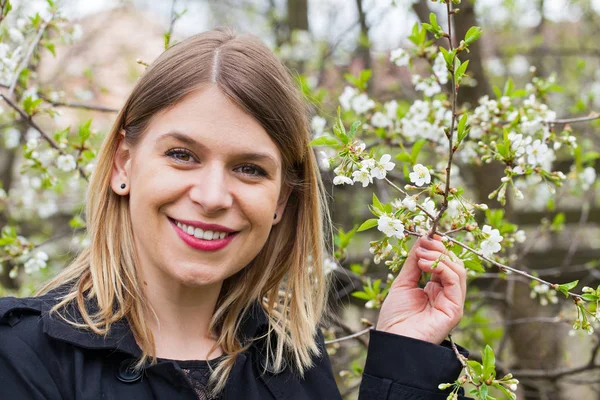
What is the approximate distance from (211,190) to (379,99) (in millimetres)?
2397

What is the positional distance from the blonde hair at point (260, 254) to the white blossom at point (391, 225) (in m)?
0.45

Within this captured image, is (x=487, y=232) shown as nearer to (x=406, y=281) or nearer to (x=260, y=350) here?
(x=406, y=281)

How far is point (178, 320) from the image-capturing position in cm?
190

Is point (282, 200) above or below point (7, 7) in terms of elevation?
below

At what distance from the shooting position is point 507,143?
180 cm

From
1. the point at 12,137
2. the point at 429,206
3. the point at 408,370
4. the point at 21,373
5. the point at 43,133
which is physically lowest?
the point at 12,137

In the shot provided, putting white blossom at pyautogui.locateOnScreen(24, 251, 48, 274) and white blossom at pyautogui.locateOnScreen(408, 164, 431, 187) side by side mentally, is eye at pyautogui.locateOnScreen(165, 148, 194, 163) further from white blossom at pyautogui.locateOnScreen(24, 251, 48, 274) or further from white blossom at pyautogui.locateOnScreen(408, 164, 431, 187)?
white blossom at pyautogui.locateOnScreen(24, 251, 48, 274)

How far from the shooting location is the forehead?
5.68ft

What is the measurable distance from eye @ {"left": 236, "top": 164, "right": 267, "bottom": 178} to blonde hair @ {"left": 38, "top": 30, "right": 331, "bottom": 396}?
0.34 ft

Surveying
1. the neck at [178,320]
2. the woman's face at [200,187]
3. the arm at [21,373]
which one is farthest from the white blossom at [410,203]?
the arm at [21,373]

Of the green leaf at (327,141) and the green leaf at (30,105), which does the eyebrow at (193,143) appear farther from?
the green leaf at (30,105)

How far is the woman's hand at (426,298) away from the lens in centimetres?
183

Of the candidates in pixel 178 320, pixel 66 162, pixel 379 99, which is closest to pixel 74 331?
pixel 178 320

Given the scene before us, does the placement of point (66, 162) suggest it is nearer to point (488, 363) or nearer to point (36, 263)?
point (36, 263)
